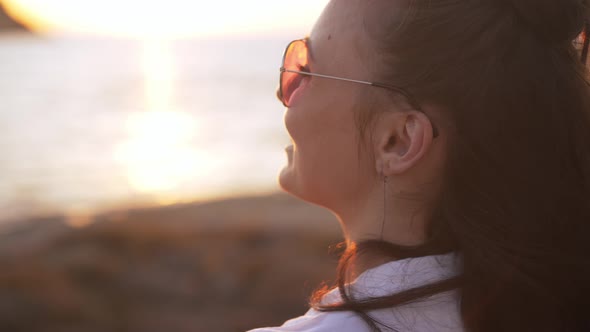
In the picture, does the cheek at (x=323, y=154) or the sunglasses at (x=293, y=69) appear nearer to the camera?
the cheek at (x=323, y=154)

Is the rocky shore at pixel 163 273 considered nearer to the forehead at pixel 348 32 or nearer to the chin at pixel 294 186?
the chin at pixel 294 186

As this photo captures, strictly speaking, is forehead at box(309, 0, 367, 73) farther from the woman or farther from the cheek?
the cheek

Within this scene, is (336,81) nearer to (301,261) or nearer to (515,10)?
(515,10)

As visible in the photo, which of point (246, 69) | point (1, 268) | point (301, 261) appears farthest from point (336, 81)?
point (246, 69)

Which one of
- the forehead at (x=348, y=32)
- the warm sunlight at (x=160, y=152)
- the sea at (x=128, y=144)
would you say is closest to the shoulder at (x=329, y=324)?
the forehead at (x=348, y=32)

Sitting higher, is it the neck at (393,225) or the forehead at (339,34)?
the forehead at (339,34)

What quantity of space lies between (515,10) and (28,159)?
1650cm

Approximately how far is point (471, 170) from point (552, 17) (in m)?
0.32

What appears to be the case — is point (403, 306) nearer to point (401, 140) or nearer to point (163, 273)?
point (401, 140)

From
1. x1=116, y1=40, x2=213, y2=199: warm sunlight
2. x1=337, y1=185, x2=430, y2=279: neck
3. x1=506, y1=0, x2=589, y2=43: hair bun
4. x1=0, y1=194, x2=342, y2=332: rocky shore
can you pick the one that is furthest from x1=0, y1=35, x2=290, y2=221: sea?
x1=506, y1=0, x2=589, y2=43: hair bun

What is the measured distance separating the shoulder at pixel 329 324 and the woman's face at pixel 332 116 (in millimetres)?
323

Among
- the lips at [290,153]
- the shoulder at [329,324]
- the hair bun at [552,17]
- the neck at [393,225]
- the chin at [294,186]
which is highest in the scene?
the hair bun at [552,17]

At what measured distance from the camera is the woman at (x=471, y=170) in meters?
1.29

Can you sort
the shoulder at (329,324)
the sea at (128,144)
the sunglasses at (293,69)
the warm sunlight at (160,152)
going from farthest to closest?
1. the warm sunlight at (160,152)
2. the sea at (128,144)
3. the sunglasses at (293,69)
4. the shoulder at (329,324)
